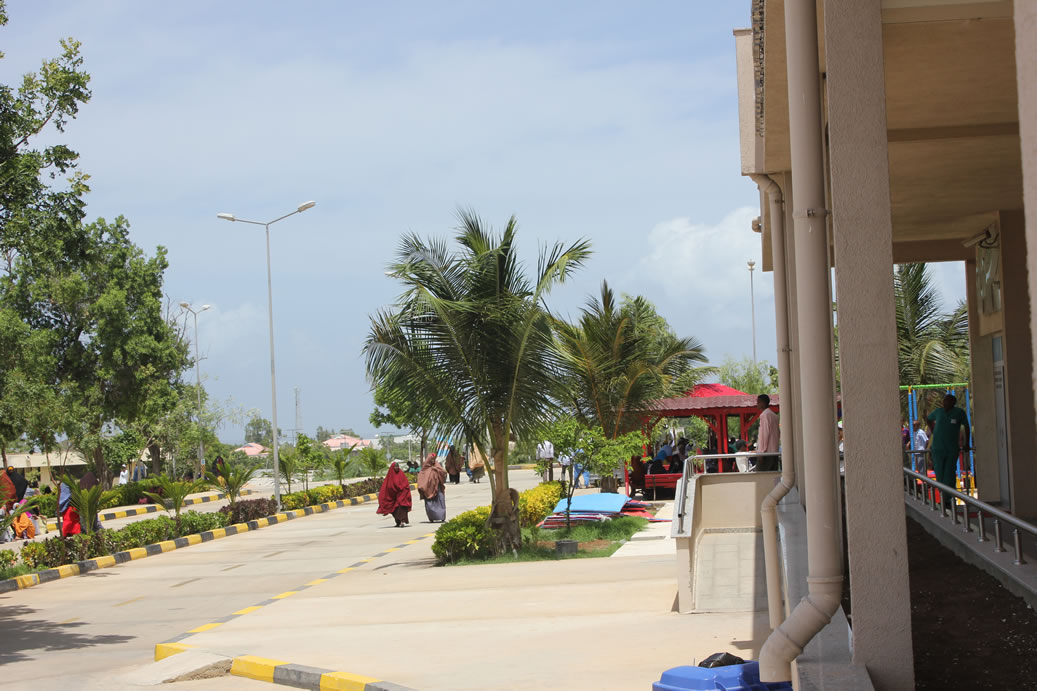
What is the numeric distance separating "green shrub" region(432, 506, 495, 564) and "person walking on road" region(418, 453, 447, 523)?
21.5ft

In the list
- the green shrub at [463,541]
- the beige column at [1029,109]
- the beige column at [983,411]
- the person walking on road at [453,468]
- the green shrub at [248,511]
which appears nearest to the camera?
the beige column at [1029,109]

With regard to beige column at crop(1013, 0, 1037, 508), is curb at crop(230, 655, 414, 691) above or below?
below

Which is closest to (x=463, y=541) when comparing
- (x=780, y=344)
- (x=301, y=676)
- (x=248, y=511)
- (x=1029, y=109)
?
(x=780, y=344)

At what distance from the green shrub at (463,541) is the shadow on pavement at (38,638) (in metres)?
5.83

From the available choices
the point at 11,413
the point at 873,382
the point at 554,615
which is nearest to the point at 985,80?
the point at 873,382

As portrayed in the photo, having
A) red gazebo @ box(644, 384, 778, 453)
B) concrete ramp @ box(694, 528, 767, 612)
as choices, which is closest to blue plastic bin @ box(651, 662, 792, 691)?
concrete ramp @ box(694, 528, 767, 612)

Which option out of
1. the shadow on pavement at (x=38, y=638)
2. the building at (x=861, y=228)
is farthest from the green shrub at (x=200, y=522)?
the building at (x=861, y=228)

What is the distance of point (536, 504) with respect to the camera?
2247 cm

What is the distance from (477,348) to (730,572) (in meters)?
5.64

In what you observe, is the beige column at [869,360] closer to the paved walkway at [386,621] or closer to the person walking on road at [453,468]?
the paved walkway at [386,621]

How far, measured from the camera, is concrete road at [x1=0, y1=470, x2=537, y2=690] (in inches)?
414

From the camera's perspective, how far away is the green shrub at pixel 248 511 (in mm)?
26734

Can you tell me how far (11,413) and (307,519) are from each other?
367 inches

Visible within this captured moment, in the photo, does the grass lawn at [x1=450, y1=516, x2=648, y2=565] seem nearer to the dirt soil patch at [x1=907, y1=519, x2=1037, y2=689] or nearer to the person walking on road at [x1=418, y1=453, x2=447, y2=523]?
the person walking on road at [x1=418, y1=453, x2=447, y2=523]
